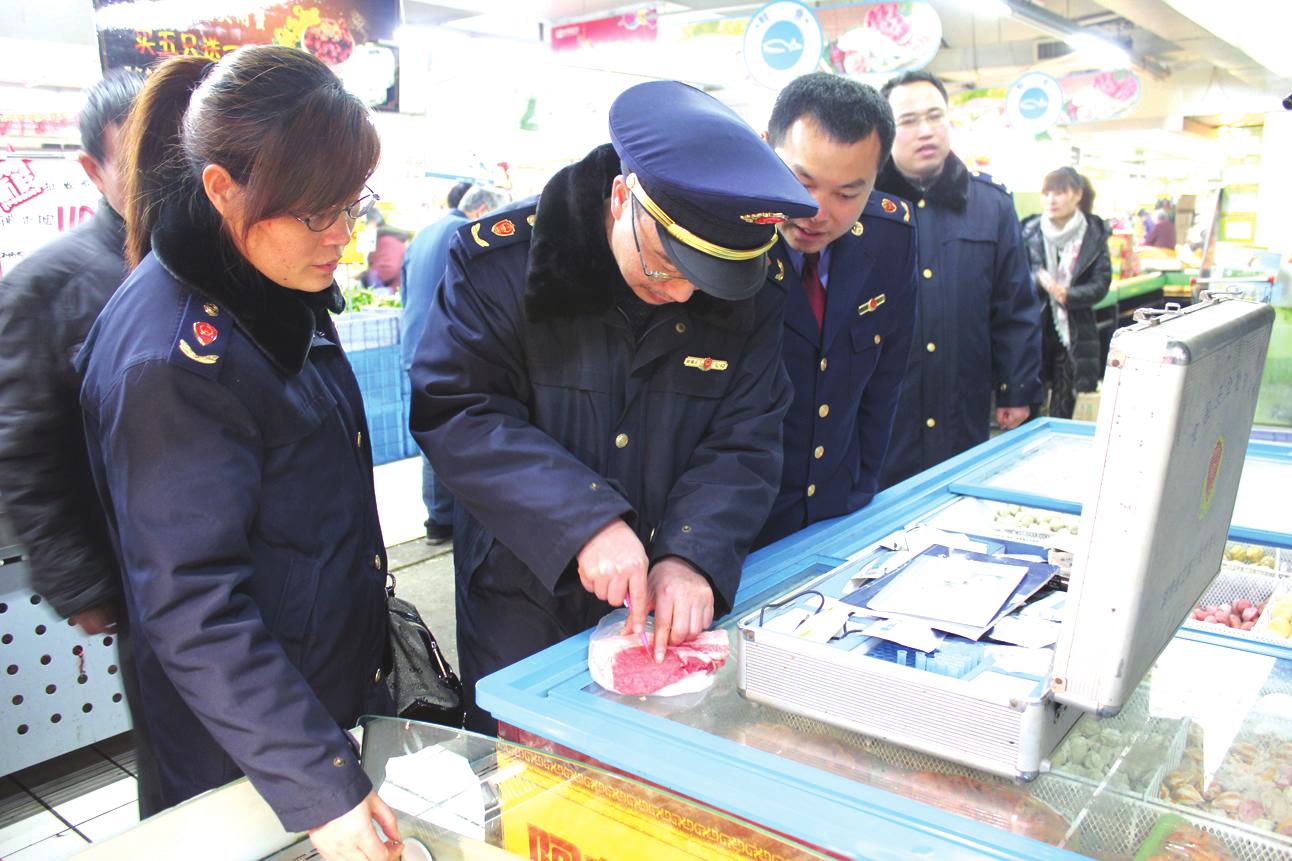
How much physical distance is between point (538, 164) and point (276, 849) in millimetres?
15759

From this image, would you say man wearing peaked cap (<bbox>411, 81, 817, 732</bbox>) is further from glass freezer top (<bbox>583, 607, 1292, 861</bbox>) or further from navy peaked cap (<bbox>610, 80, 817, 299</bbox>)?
glass freezer top (<bbox>583, 607, 1292, 861</bbox>)

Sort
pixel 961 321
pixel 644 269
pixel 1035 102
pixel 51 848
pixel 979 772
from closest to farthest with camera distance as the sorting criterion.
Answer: pixel 979 772, pixel 644 269, pixel 51 848, pixel 961 321, pixel 1035 102

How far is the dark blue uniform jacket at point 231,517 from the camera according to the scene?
116cm

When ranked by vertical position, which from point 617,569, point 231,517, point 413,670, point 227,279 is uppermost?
point 227,279

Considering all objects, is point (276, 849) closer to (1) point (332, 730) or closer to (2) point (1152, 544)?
(1) point (332, 730)

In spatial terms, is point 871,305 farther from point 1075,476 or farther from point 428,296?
point 428,296

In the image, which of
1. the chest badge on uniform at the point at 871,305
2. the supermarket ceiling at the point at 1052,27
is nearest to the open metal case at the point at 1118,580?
the chest badge on uniform at the point at 871,305

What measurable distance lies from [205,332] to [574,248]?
571 millimetres

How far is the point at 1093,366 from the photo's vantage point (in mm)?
5941

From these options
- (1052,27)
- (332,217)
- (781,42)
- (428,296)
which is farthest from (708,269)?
(1052,27)

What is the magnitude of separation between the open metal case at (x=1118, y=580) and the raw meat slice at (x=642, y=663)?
12cm

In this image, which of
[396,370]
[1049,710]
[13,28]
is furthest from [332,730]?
[396,370]

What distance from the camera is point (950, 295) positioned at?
3.42 m

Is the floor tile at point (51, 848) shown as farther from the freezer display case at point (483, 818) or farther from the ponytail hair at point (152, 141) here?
the ponytail hair at point (152, 141)
